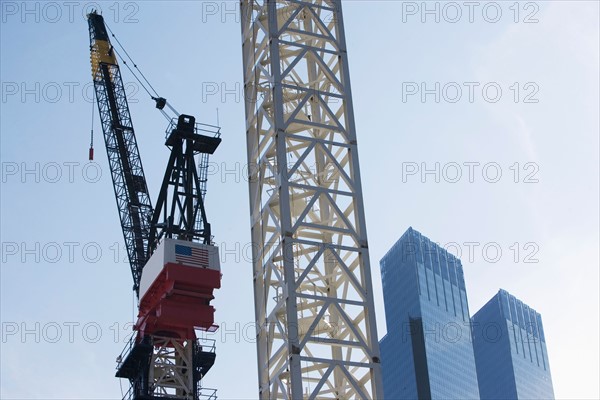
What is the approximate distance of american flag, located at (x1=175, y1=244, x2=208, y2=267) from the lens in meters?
61.1

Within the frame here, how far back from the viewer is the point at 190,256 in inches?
2421

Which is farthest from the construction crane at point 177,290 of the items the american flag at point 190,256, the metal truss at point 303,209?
the metal truss at point 303,209

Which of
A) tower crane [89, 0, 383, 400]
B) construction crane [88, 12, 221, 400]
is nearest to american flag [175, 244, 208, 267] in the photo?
construction crane [88, 12, 221, 400]

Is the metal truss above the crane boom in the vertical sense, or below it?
below

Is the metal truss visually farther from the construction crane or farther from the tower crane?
the construction crane

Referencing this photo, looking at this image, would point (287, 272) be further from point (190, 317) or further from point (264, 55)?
point (190, 317)

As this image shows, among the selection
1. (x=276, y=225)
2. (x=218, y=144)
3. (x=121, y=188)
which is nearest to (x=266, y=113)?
(x=276, y=225)

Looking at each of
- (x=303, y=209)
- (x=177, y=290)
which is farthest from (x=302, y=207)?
(x=177, y=290)

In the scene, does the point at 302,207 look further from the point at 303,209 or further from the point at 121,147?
the point at 121,147

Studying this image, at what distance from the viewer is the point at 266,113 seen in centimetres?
2786

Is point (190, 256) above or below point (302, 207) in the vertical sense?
above

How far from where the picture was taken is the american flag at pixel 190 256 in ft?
200

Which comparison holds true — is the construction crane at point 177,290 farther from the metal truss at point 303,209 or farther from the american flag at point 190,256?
the metal truss at point 303,209

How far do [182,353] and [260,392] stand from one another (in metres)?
39.6
